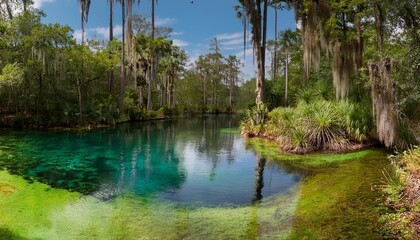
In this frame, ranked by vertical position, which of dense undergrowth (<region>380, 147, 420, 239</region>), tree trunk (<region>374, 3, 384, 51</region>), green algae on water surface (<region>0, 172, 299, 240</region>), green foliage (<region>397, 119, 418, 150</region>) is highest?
tree trunk (<region>374, 3, 384, 51</region>)

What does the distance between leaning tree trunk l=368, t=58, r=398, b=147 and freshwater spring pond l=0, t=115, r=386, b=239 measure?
1346mm

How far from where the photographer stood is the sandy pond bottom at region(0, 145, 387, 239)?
5.67 metres

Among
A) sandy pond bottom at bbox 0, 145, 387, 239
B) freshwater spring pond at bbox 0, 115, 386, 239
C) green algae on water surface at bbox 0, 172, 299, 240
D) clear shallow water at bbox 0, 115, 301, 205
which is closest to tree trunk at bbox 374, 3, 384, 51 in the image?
freshwater spring pond at bbox 0, 115, 386, 239

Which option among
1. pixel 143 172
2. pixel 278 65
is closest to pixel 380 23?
pixel 143 172

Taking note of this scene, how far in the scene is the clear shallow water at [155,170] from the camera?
8820 mm

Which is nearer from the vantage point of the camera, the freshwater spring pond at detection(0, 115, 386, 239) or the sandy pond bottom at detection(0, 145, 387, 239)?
the sandy pond bottom at detection(0, 145, 387, 239)

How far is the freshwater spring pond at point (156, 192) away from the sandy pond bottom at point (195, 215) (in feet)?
0.06

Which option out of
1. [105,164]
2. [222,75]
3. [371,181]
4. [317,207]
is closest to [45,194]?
[105,164]

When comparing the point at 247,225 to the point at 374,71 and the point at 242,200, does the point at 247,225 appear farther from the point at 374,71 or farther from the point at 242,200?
the point at 374,71

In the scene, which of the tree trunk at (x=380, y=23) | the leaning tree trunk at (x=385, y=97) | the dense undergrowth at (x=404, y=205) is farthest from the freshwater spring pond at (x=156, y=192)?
the tree trunk at (x=380, y=23)

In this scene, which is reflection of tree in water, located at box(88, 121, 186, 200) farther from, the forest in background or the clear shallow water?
the forest in background

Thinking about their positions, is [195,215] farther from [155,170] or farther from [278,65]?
[278,65]

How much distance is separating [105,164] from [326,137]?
894 centimetres

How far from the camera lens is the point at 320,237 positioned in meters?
5.32
